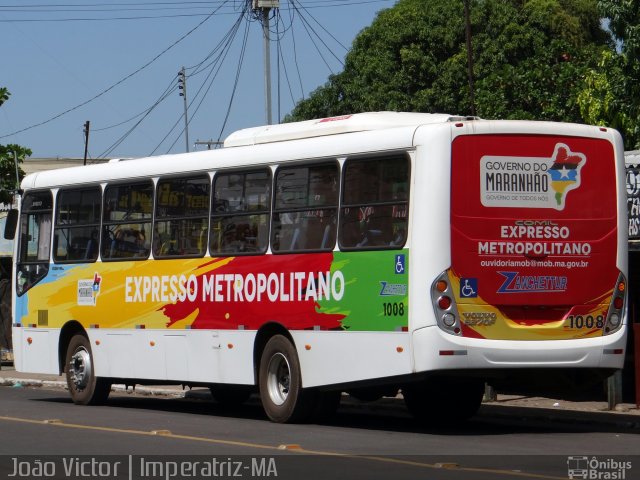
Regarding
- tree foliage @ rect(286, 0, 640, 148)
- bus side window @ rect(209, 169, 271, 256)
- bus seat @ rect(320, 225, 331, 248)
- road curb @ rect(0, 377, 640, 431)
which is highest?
tree foliage @ rect(286, 0, 640, 148)

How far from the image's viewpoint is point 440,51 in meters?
54.1

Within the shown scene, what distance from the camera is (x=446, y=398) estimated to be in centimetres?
1728

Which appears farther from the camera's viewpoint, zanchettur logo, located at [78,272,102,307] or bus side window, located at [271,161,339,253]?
zanchettur logo, located at [78,272,102,307]

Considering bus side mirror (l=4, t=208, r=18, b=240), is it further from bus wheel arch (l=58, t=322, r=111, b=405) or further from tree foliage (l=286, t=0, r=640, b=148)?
tree foliage (l=286, t=0, r=640, b=148)

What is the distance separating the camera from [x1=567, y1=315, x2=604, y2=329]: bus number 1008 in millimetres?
15047

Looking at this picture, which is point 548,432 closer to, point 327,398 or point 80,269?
point 327,398

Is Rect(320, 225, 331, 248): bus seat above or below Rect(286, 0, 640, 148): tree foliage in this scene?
below

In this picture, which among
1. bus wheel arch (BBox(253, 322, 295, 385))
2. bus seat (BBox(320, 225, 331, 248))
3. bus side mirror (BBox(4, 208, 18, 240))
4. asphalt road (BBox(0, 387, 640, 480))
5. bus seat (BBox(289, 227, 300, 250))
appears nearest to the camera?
asphalt road (BBox(0, 387, 640, 480))

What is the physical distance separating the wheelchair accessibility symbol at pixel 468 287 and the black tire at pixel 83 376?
723cm

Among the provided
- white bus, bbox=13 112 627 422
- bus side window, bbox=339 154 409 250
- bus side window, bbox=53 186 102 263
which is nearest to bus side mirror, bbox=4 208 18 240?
bus side window, bbox=53 186 102 263

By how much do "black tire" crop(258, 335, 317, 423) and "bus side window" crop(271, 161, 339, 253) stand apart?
116cm

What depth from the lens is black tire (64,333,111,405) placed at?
66.2 feet

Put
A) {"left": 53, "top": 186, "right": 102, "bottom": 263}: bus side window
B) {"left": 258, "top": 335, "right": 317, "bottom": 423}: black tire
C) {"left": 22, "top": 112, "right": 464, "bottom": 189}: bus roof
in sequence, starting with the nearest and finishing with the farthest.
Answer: {"left": 22, "top": 112, "right": 464, "bottom": 189}: bus roof, {"left": 258, "top": 335, "right": 317, "bottom": 423}: black tire, {"left": 53, "top": 186, "right": 102, "bottom": 263}: bus side window
